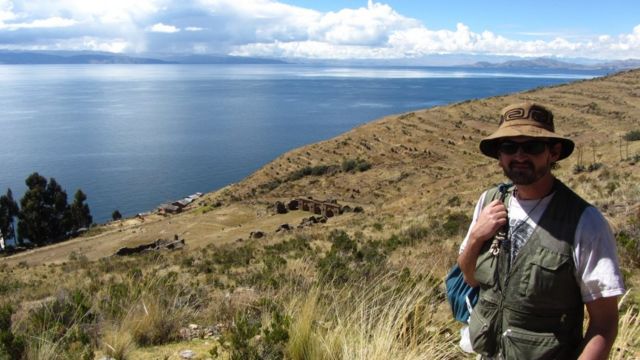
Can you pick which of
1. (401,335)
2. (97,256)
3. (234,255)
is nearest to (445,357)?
(401,335)

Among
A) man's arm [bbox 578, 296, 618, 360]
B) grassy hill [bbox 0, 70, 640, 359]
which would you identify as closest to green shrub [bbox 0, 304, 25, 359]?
grassy hill [bbox 0, 70, 640, 359]

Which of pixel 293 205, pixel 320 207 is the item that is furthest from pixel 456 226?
pixel 293 205

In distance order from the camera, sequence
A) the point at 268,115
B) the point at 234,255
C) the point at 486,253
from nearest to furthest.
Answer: the point at 486,253 < the point at 234,255 < the point at 268,115

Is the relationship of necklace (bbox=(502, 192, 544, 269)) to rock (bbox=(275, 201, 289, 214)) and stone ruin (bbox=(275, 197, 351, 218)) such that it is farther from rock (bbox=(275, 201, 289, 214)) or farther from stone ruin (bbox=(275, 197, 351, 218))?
rock (bbox=(275, 201, 289, 214))

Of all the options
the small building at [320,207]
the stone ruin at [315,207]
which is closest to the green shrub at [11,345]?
the stone ruin at [315,207]

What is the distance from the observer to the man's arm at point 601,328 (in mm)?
2369

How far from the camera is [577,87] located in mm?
74438

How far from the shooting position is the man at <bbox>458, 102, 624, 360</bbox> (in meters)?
2.36

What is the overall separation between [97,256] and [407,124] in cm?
4047

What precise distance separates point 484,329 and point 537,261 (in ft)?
1.64

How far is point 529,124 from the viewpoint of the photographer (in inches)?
104

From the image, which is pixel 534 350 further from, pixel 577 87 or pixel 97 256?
pixel 577 87

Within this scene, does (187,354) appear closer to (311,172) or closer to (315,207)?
(315,207)

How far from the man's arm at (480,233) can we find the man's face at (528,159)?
0.18 m
